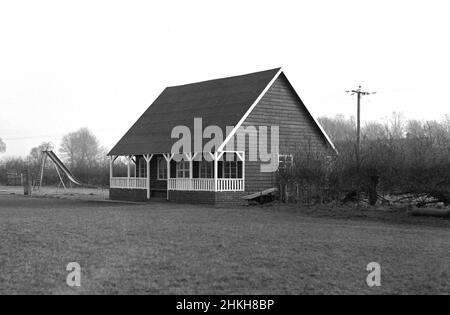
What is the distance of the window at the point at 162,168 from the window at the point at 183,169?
143 cm

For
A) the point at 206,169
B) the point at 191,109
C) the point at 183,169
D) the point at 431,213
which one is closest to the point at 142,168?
the point at 183,169

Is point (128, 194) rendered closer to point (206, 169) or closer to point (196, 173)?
point (196, 173)

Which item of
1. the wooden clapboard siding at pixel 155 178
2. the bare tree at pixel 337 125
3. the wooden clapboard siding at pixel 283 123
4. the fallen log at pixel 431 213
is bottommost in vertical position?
the fallen log at pixel 431 213

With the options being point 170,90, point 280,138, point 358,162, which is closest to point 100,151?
point 170,90

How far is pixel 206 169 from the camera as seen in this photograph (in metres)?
34.0

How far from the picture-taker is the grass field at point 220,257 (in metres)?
9.69

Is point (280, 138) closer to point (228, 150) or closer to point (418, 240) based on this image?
point (228, 150)

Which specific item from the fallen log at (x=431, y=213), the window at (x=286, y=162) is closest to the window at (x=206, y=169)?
the window at (x=286, y=162)

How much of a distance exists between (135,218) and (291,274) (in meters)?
11.6

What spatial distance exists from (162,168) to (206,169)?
4116 mm

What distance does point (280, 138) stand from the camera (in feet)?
110

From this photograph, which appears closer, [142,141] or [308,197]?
[308,197]

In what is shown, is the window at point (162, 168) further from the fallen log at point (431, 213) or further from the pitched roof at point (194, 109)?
the fallen log at point (431, 213)

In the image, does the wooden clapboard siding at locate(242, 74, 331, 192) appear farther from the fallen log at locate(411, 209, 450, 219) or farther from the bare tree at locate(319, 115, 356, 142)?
the bare tree at locate(319, 115, 356, 142)
